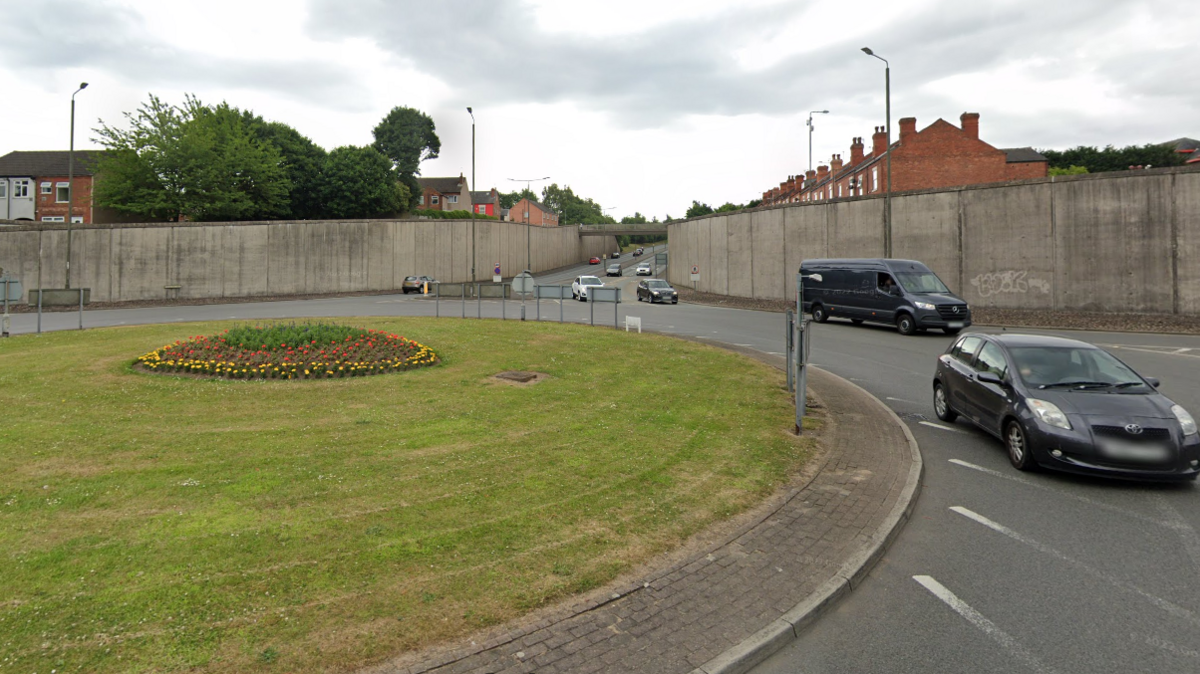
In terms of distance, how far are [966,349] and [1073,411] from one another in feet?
8.41

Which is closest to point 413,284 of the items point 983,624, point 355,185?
point 355,185

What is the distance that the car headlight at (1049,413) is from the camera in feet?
22.2

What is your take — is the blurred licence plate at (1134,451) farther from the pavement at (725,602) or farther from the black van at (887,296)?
the black van at (887,296)

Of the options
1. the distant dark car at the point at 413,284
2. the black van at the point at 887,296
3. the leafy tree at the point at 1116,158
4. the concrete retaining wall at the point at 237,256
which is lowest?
the black van at the point at 887,296

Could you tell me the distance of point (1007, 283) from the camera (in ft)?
86.2

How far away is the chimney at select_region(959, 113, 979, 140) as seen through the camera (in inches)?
1987

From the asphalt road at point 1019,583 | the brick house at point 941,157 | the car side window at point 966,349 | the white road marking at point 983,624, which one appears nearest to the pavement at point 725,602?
the asphalt road at point 1019,583

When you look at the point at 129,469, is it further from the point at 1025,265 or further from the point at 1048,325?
the point at 1025,265

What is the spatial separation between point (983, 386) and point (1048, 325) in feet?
58.7

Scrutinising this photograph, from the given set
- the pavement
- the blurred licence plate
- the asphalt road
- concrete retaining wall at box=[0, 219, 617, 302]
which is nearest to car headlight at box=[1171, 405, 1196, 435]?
the blurred licence plate

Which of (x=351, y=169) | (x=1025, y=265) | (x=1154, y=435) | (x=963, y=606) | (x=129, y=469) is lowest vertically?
(x=963, y=606)

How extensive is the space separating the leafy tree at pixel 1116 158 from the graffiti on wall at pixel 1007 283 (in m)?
61.5

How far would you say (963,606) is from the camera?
4.32 meters

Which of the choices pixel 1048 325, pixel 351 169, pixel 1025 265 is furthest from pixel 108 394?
pixel 351 169
